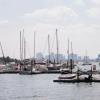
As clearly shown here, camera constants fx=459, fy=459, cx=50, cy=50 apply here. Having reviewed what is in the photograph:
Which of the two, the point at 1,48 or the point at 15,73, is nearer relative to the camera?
the point at 15,73

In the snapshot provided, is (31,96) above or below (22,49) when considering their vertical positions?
below

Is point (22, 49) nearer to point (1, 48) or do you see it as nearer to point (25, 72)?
point (1, 48)

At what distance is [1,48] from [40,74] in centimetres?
2224

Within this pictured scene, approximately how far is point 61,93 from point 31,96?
7304 mm

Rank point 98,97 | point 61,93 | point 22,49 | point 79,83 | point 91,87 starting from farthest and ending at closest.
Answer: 1. point 22,49
2. point 79,83
3. point 91,87
4. point 61,93
5. point 98,97

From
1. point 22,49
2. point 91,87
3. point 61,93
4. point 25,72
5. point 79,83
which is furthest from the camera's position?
point 22,49

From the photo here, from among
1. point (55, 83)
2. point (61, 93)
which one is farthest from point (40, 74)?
point (61, 93)

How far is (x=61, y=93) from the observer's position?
73625mm

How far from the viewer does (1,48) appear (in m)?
146

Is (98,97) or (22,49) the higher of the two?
(22,49)

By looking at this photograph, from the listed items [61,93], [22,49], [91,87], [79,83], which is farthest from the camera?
[22,49]

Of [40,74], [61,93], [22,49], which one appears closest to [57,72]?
[40,74]

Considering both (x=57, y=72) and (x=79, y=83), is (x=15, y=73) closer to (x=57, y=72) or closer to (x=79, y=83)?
(x=57, y=72)

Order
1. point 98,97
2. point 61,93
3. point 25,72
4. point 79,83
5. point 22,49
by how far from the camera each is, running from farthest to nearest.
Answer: point 22,49
point 25,72
point 79,83
point 61,93
point 98,97
